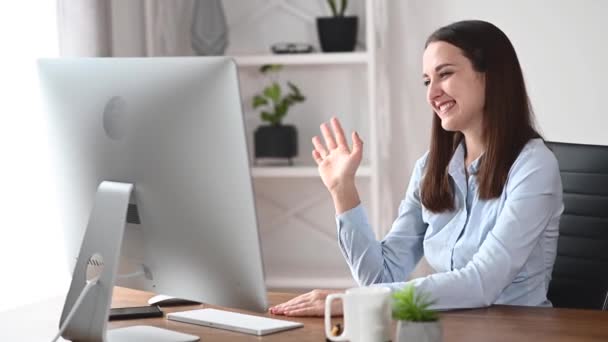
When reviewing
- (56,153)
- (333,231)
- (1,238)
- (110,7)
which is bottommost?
(333,231)

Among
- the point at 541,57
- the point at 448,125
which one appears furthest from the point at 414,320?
the point at 541,57

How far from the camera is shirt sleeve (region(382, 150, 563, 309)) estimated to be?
1.92 metres

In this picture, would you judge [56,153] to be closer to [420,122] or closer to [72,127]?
[72,127]

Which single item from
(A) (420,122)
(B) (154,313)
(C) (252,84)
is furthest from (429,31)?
(B) (154,313)

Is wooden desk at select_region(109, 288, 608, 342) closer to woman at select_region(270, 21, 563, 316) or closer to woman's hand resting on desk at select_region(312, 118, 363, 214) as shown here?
woman at select_region(270, 21, 563, 316)

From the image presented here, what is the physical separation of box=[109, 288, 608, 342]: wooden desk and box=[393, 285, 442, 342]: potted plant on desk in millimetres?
196

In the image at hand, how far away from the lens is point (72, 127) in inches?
67.3

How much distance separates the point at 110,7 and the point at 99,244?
6.91 feet

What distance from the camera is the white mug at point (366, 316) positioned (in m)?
1.52

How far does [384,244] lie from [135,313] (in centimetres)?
65

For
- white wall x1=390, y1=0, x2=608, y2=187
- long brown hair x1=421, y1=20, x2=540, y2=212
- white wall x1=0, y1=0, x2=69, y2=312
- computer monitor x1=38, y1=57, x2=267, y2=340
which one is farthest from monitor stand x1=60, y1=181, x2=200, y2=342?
white wall x1=390, y1=0, x2=608, y2=187

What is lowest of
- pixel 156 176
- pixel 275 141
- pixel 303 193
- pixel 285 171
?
pixel 303 193

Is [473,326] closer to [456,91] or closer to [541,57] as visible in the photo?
[456,91]

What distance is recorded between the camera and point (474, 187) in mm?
2164
